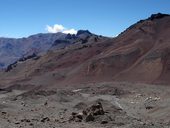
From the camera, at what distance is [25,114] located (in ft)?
116

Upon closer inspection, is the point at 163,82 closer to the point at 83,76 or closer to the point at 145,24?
the point at 83,76

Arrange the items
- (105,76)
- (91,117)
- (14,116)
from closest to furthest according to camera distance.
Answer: (91,117) < (14,116) < (105,76)

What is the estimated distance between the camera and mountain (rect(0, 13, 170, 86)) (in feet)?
258

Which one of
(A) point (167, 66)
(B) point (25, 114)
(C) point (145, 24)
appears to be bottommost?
(B) point (25, 114)

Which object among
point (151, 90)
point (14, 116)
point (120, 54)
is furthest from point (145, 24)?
point (14, 116)

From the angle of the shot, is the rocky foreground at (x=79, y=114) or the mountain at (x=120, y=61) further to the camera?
the mountain at (x=120, y=61)

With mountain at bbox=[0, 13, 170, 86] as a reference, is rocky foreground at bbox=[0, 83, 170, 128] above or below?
below

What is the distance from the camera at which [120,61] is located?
87562 mm

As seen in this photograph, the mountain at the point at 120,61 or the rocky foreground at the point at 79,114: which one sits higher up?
the mountain at the point at 120,61

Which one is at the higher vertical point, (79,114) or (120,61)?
(120,61)

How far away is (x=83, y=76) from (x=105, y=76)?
4915 mm

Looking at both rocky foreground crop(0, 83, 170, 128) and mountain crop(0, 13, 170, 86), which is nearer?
rocky foreground crop(0, 83, 170, 128)

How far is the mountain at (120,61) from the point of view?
7875 cm

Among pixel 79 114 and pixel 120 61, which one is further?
pixel 120 61
